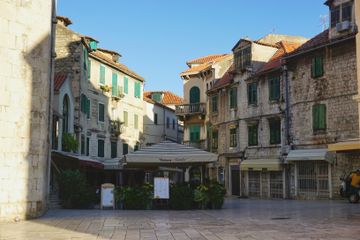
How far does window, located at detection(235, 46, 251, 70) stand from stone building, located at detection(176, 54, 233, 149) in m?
5.54

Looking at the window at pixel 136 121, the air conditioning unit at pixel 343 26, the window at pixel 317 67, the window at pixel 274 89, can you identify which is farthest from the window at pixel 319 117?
the window at pixel 136 121

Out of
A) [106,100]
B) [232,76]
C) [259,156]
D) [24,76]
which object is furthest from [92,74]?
[24,76]

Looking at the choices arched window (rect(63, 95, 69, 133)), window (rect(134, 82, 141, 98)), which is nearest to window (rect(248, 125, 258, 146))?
arched window (rect(63, 95, 69, 133))

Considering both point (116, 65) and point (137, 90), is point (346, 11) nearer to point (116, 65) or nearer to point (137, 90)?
point (116, 65)

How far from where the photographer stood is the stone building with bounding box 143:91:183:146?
172 ft

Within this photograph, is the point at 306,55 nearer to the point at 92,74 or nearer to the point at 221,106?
the point at 221,106

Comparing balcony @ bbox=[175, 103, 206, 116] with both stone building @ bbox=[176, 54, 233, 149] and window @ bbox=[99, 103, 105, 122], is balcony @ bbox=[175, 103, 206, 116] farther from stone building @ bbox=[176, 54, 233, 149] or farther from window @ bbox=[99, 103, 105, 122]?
window @ bbox=[99, 103, 105, 122]

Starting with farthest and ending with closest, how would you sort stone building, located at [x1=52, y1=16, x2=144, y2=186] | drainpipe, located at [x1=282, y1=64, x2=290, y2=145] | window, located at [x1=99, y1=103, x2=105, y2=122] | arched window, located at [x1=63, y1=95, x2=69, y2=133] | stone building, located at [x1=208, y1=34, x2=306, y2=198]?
window, located at [x1=99, y1=103, x2=105, y2=122] < stone building, located at [x1=208, y1=34, x2=306, y2=198] < drainpipe, located at [x1=282, y1=64, x2=290, y2=145] < stone building, located at [x1=52, y1=16, x2=144, y2=186] < arched window, located at [x1=63, y1=95, x2=69, y2=133]

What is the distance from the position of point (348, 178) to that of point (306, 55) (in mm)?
8388

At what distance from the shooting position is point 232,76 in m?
39.5

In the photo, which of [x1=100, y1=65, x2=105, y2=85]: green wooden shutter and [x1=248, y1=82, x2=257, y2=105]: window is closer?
[x1=248, y1=82, x2=257, y2=105]: window

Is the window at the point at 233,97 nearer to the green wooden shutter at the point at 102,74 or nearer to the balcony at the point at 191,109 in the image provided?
the balcony at the point at 191,109

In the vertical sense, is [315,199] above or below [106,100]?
below

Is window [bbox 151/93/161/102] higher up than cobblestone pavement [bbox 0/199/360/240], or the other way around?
window [bbox 151/93/161/102]
